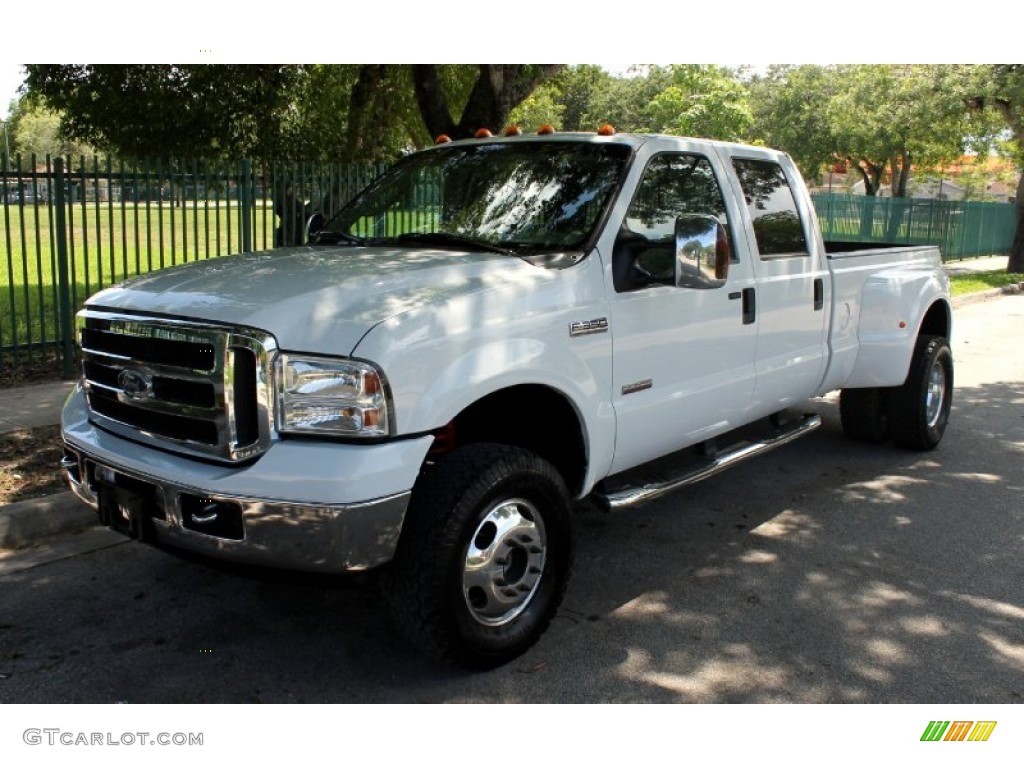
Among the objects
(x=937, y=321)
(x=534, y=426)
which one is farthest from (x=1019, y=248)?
(x=534, y=426)

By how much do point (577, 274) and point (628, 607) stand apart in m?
1.53

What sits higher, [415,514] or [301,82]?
[301,82]

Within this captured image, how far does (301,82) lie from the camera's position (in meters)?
18.5

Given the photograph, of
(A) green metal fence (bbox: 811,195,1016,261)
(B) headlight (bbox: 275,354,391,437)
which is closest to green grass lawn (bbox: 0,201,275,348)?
(B) headlight (bbox: 275,354,391,437)

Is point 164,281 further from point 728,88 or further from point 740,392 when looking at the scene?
point 728,88

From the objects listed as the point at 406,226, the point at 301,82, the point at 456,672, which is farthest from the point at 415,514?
the point at 301,82

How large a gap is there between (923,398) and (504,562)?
172 inches

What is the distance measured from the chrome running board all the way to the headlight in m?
1.42

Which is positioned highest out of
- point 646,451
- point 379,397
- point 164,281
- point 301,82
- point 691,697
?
point 301,82

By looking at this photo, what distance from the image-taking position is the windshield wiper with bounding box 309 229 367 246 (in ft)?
15.9

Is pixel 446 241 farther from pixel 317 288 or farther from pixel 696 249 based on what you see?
pixel 696 249

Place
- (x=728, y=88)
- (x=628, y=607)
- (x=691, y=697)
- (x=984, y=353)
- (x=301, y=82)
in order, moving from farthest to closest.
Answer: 1. (x=728, y=88)
2. (x=301, y=82)
3. (x=984, y=353)
4. (x=628, y=607)
5. (x=691, y=697)

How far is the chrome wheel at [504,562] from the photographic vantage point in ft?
11.8
